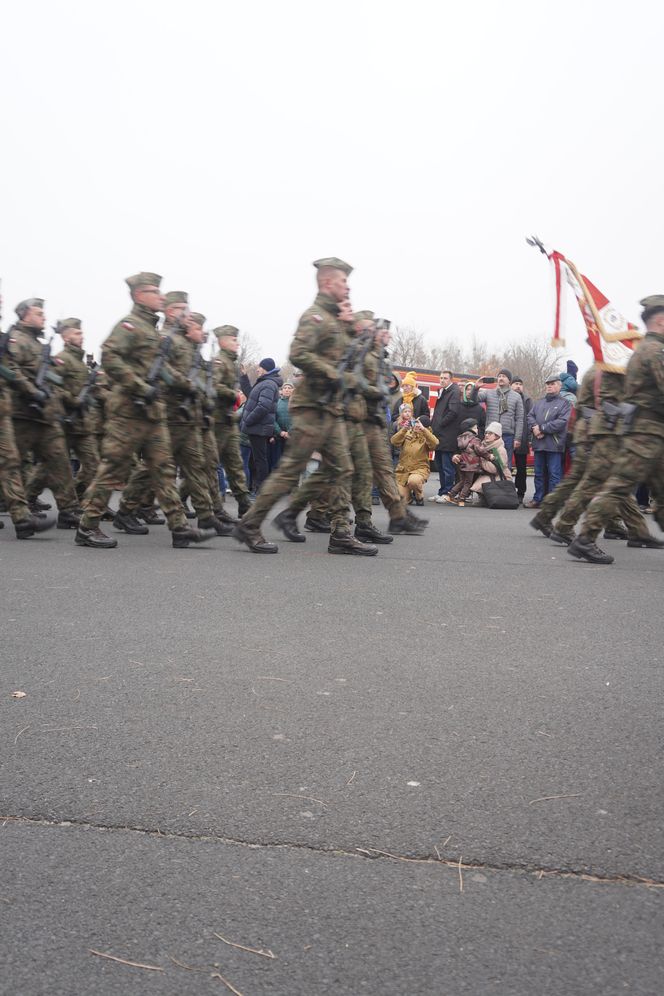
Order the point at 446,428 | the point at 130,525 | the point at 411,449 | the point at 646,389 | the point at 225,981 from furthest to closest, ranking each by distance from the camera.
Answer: the point at 446,428
the point at 411,449
the point at 130,525
the point at 646,389
the point at 225,981

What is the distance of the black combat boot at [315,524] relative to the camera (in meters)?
10.6

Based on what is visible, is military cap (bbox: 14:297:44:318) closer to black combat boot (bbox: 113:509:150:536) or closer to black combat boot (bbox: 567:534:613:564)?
black combat boot (bbox: 113:509:150:536)

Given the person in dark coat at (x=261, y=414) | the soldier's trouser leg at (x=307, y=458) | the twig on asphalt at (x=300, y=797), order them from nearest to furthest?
the twig on asphalt at (x=300, y=797) < the soldier's trouser leg at (x=307, y=458) < the person in dark coat at (x=261, y=414)

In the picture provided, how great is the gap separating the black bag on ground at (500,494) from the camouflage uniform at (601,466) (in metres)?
4.69

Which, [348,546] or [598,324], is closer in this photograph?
[348,546]

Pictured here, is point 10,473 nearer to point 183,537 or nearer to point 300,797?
point 183,537

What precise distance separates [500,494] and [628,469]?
657cm

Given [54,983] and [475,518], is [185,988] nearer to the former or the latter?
[54,983]

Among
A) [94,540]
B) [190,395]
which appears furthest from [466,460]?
[94,540]

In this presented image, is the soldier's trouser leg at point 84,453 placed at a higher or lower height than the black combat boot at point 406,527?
higher

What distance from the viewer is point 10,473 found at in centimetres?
893

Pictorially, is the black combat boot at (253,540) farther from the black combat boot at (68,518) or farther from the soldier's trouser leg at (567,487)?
the soldier's trouser leg at (567,487)

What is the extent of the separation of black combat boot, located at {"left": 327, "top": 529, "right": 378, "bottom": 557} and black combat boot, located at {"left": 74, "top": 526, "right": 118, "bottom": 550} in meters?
1.87

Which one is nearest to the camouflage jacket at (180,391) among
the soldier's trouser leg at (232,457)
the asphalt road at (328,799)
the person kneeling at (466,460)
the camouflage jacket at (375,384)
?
the soldier's trouser leg at (232,457)
